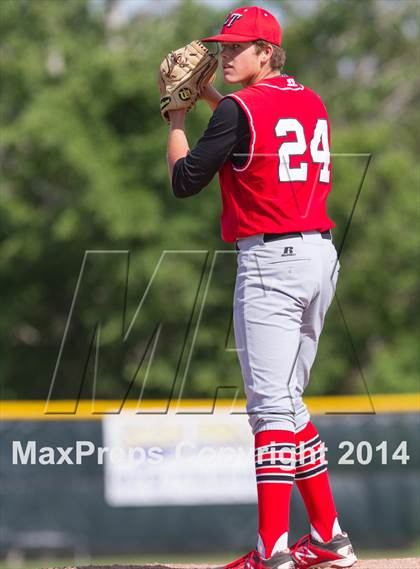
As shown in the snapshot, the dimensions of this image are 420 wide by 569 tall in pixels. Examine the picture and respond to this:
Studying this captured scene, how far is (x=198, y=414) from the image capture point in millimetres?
8227

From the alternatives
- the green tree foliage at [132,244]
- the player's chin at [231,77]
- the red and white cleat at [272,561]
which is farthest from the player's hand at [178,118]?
the green tree foliage at [132,244]

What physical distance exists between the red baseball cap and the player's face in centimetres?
4

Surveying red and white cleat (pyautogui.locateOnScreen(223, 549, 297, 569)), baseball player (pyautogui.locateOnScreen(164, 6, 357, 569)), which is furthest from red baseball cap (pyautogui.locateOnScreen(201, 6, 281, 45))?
red and white cleat (pyautogui.locateOnScreen(223, 549, 297, 569))

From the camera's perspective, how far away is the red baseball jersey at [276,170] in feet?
11.8

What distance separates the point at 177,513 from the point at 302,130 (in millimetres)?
5521

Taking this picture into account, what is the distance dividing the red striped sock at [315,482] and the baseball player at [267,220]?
150 mm

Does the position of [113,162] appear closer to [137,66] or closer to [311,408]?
[137,66]

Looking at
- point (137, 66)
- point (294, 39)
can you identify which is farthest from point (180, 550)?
point (294, 39)

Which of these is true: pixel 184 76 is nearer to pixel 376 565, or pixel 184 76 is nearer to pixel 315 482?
pixel 315 482

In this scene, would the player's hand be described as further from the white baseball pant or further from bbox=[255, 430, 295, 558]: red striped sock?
bbox=[255, 430, 295, 558]: red striped sock

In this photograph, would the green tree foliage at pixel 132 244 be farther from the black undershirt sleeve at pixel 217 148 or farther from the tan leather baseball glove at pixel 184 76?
the black undershirt sleeve at pixel 217 148

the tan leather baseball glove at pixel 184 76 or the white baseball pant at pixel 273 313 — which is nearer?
the white baseball pant at pixel 273 313

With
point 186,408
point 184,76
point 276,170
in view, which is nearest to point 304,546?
point 276,170

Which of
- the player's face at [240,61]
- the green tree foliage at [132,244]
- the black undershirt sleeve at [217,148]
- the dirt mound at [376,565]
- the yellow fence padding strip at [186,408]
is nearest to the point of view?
the black undershirt sleeve at [217,148]
